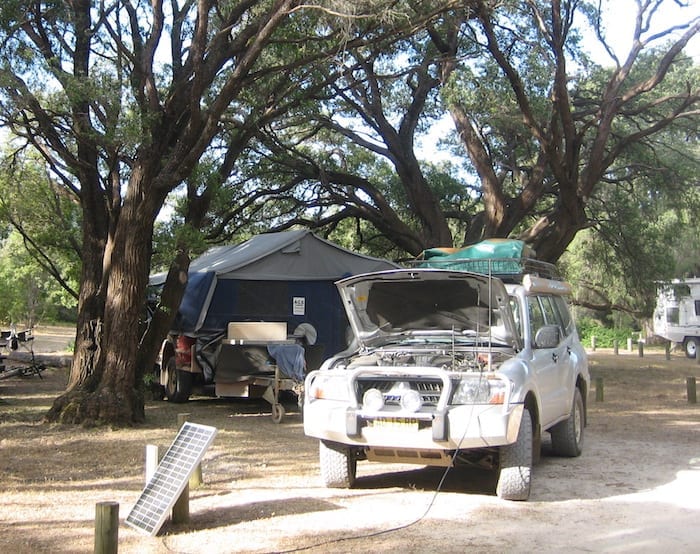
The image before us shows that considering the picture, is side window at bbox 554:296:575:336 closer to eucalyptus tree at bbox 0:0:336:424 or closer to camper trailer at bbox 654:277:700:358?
eucalyptus tree at bbox 0:0:336:424

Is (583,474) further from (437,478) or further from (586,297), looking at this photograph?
(586,297)

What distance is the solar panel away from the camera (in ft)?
19.2

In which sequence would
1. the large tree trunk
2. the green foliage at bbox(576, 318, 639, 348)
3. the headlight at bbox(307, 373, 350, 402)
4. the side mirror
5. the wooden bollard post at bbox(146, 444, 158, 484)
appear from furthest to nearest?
the green foliage at bbox(576, 318, 639, 348) → the large tree trunk → the side mirror → the headlight at bbox(307, 373, 350, 402) → the wooden bollard post at bbox(146, 444, 158, 484)

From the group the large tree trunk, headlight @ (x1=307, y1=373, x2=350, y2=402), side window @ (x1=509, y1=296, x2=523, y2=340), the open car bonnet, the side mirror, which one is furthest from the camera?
the large tree trunk

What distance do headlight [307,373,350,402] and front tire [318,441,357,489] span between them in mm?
486

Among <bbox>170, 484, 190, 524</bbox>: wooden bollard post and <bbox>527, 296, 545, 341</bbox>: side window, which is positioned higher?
<bbox>527, 296, 545, 341</bbox>: side window

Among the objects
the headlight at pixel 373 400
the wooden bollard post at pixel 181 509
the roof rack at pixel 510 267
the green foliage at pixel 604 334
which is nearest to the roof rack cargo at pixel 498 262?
the roof rack at pixel 510 267

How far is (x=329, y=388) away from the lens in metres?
7.15

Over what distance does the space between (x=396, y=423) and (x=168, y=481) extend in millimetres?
1938

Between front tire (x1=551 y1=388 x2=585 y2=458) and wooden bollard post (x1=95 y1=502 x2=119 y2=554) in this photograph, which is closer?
wooden bollard post (x1=95 y1=502 x2=119 y2=554)

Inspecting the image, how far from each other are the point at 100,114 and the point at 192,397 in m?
6.39

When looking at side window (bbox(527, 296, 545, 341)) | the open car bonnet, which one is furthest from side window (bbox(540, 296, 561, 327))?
the open car bonnet

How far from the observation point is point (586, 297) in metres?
40.2

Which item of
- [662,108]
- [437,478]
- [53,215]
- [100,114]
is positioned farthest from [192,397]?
[662,108]
